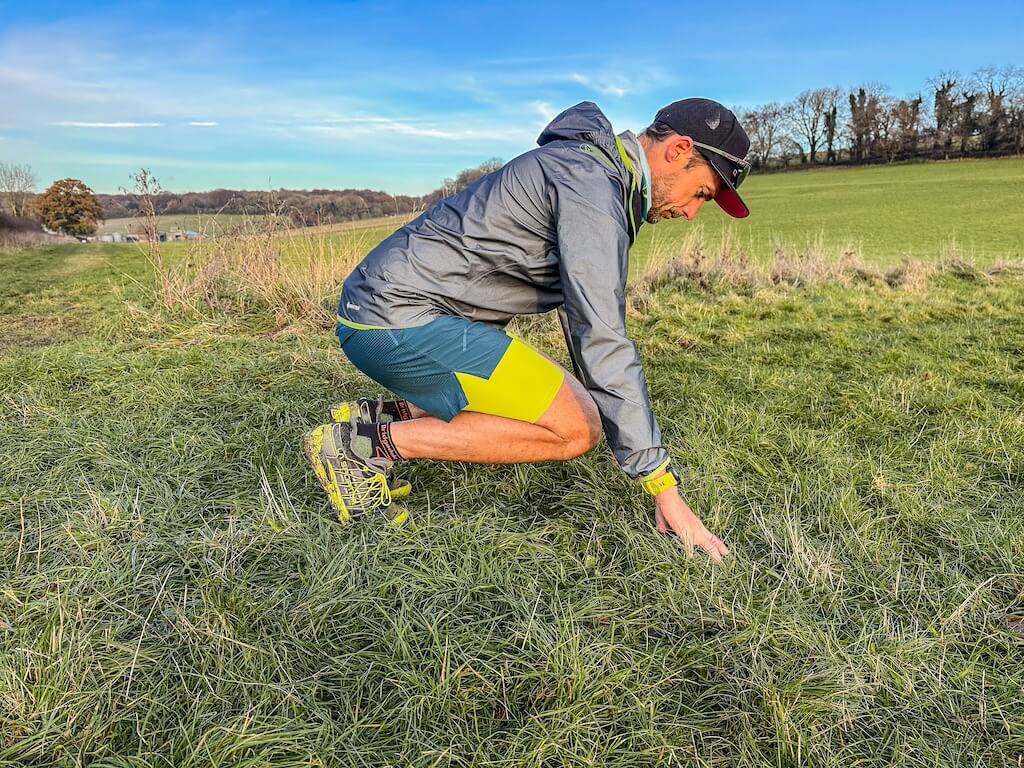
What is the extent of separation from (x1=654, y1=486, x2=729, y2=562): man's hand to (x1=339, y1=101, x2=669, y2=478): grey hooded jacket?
→ 5.4 inches

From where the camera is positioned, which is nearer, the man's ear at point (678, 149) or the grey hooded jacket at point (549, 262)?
the grey hooded jacket at point (549, 262)

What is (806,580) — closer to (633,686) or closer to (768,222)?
(633,686)

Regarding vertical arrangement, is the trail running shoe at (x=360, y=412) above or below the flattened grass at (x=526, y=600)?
above

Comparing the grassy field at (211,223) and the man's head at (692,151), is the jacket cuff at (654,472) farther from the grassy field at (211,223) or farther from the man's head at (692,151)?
the grassy field at (211,223)

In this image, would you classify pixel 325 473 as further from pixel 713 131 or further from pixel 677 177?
pixel 713 131

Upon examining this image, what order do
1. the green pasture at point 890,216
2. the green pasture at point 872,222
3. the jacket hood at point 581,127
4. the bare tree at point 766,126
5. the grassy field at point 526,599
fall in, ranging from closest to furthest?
the grassy field at point 526,599, the jacket hood at point 581,127, the green pasture at point 872,222, the green pasture at point 890,216, the bare tree at point 766,126

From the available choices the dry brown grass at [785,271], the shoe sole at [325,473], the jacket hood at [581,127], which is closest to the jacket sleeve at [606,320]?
the jacket hood at [581,127]

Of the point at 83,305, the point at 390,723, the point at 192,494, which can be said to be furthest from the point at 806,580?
the point at 83,305

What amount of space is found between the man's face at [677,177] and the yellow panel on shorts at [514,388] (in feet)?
2.31

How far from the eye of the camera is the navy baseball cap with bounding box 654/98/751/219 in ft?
7.25

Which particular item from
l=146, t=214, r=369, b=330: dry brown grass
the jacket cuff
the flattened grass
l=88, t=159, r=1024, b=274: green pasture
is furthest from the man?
l=88, t=159, r=1024, b=274: green pasture

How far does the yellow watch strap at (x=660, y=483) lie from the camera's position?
6.75ft

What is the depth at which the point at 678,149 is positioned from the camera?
2.24 meters

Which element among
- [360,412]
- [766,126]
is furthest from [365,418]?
[766,126]
